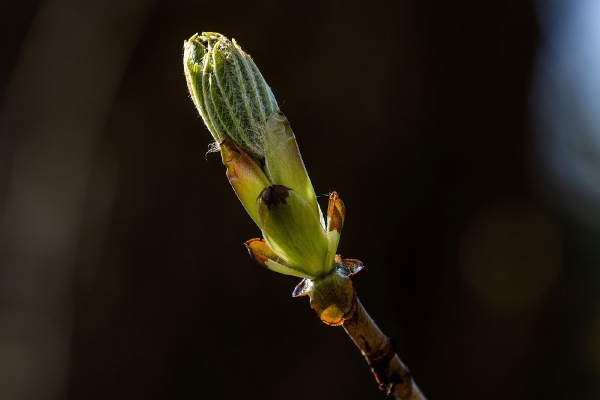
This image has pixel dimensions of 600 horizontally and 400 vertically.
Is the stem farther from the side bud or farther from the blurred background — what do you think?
the blurred background

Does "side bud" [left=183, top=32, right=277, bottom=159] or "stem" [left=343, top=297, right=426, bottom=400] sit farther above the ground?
"side bud" [left=183, top=32, right=277, bottom=159]

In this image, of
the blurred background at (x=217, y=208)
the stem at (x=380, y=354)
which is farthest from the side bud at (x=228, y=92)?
the blurred background at (x=217, y=208)

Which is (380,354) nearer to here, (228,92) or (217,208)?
(228,92)

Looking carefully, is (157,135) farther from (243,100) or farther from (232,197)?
(243,100)

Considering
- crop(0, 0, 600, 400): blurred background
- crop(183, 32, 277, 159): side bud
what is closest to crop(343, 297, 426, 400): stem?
crop(183, 32, 277, 159): side bud

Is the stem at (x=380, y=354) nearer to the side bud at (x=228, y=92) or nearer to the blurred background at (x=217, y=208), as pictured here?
the side bud at (x=228, y=92)

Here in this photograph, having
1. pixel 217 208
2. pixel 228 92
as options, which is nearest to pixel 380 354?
pixel 228 92
